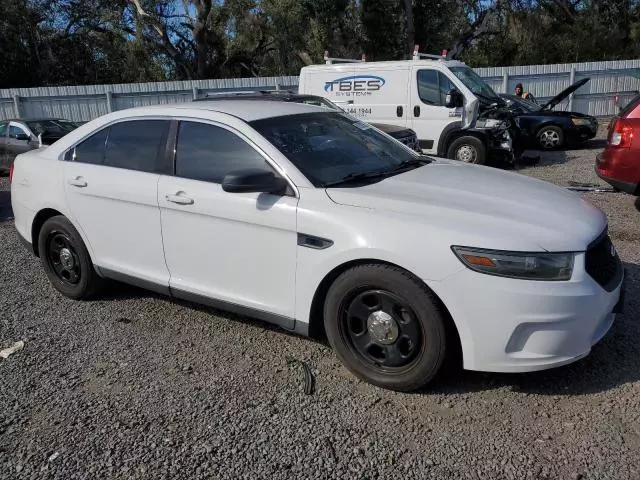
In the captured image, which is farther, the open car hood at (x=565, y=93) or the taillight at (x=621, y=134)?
the open car hood at (x=565, y=93)

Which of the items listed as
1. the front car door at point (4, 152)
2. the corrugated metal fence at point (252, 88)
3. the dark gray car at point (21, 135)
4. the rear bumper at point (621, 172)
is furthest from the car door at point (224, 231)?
the corrugated metal fence at point (252, 88)

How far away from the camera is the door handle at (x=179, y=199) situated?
3.82 meters

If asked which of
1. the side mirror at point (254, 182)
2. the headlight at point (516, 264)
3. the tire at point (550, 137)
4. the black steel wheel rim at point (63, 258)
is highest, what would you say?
the side mirror at point (254, 182)

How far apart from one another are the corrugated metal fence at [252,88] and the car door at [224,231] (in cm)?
1732

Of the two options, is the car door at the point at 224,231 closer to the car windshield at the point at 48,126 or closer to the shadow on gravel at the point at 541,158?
the shadow on gravel at the point at 541,158

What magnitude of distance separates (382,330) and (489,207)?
3.01ft

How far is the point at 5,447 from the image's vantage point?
2.97m

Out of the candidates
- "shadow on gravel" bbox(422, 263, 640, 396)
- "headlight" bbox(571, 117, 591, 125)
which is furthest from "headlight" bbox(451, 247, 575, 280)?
"headlight" bbox(571, 117, 591, 125)

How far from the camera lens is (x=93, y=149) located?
Answer: 455 cm

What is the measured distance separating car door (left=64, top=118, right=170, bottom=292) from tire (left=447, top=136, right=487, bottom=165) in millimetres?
7837

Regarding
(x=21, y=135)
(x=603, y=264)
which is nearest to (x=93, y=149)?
(x=603, y=264)

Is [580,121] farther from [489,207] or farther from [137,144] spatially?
[137,144]

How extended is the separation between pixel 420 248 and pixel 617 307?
1275 mm

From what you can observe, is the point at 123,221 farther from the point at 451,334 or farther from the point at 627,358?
the point at 627,358
